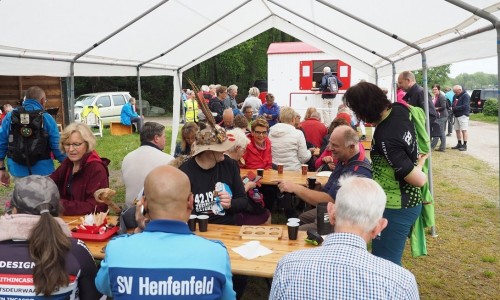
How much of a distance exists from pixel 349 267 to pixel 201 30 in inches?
253

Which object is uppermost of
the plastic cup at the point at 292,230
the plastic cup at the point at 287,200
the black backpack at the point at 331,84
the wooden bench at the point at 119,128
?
the black backpack at the point at 331,84

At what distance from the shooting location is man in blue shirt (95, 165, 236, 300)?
1.43 metres

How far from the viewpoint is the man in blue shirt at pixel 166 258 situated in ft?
4.70

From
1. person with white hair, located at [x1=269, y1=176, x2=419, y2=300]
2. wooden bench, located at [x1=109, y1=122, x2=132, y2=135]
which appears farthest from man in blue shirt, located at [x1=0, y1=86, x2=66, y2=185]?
wooden bench, located at [x1=109, y1=122, x2=132, y2=135]

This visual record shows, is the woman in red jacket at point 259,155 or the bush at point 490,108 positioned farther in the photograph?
the bush at point 490,108

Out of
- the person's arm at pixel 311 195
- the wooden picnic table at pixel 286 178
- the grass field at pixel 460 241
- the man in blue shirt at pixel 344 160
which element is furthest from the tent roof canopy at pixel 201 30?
the grass field at pixel 460 241

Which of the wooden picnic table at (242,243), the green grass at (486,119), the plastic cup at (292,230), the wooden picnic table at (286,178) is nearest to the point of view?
the wooden picnic table at (242,243)

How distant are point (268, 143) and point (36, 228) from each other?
144 inches

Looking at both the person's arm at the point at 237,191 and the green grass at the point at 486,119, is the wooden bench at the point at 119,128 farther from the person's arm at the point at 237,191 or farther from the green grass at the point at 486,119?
the green grass at the point at 486,119

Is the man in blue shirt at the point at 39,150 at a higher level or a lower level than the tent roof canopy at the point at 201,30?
lower

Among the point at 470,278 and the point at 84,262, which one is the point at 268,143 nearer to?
the point at 470,278

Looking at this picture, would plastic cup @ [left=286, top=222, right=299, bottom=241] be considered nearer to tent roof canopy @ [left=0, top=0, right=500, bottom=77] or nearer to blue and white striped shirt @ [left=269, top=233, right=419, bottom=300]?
blue and white striped shirt @ [left=269, top=233, right=419, bottom=300]

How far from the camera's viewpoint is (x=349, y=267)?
4.41 ft

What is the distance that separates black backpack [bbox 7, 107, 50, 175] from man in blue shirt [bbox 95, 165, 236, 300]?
3.27 m
